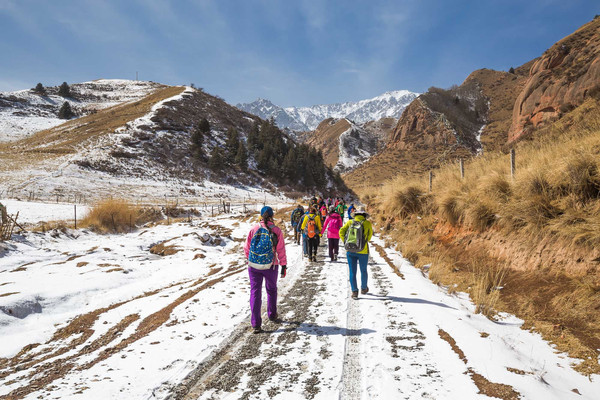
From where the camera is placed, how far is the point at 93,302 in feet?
22.8

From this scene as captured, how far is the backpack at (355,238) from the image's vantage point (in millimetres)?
5684

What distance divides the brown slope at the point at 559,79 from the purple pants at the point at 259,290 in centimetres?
2888

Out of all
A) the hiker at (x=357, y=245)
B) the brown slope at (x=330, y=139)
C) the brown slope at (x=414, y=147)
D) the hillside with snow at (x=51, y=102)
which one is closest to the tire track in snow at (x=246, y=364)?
the hiker at (x=357, y=245)

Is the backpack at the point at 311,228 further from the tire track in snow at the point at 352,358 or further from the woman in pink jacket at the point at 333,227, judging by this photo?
the tire track in snow at the point at 352,358

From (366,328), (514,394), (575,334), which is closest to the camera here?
(514,394)

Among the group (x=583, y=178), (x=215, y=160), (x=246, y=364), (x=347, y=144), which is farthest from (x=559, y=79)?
(x=347, y=144)

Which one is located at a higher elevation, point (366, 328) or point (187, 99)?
point (187, 99)

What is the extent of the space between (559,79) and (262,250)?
43965 millimetres

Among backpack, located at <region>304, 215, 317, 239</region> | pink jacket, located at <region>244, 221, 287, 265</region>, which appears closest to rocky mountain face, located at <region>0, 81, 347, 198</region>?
backpack, located at <region>304, 215, 317, 239</region>

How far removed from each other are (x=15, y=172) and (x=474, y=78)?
125151mm

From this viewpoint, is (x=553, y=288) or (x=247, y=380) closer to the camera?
(x=247, y=380)

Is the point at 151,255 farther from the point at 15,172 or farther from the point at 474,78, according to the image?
the point at 474,78

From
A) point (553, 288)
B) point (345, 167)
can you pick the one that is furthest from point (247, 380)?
point (345, 167)

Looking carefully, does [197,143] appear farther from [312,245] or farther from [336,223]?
[336,223]
